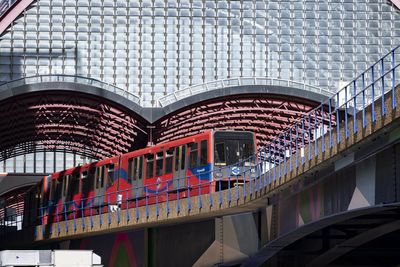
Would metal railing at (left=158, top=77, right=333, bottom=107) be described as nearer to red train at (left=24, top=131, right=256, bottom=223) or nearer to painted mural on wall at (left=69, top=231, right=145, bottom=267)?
red train at (left=24, top=131, right=256, bottom=223)

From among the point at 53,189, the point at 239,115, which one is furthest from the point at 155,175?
the point at 239,115

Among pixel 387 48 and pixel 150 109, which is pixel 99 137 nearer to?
pixel 150 109

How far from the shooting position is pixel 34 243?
51094 mm

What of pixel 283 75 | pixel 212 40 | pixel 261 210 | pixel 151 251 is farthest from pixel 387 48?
pixel 261 210

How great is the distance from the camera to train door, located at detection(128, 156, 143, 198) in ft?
136

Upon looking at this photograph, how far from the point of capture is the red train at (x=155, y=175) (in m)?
37.1

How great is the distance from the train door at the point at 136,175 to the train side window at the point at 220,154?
163 inches

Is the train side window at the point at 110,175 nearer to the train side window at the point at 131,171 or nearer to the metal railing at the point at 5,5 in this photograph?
the train side window at the point at 131,171

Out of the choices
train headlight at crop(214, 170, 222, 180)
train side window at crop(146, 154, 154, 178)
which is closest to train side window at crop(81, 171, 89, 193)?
train side window at crop(146, 154, 154, 178)

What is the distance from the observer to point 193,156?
3878cm

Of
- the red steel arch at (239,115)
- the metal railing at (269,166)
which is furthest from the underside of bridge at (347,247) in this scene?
the red steel arch at (239,115)

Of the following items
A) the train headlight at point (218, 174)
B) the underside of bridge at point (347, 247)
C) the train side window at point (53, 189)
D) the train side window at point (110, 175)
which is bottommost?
the underside of bridge at point (347, 247)

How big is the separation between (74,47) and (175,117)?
10265 mm

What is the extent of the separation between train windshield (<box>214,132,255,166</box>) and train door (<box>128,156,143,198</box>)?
414cm
